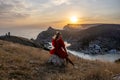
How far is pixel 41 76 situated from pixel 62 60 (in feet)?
13.9

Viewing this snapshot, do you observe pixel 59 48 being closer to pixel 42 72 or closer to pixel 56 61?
pixel 56 61

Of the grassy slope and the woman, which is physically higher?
the woman

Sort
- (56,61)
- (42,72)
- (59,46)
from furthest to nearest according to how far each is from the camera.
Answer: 1. (59,46)
2. (56,61)
3. (42,72)

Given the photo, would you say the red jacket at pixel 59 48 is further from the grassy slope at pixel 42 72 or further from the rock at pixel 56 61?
the grassy slope at pixel 42 72

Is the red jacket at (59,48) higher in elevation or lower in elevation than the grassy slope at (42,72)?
higher

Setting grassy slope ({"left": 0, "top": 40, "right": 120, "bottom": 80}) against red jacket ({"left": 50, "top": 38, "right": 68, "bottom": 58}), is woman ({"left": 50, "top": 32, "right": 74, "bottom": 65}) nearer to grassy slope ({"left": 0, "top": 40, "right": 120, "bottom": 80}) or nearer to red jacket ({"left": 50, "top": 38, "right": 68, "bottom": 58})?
red jacket ({"left": 50, "top": 38, "right": 68, "bottom": 58})

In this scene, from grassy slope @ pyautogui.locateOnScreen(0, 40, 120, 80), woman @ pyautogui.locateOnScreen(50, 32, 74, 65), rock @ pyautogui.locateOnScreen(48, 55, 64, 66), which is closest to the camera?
grassy slope @ pyautogui.locateOnScreen(0, 40, 120, 80)

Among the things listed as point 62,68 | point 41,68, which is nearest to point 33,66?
point 41,68

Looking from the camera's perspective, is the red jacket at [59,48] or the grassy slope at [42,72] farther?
the red jacket at [59,48]

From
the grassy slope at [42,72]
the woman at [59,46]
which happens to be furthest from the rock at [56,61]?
the grassy slope at [42,72]

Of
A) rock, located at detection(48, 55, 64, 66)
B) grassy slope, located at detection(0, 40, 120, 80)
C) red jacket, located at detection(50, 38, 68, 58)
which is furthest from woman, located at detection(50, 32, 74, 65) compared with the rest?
grassy slope, located at detection(0, 40, 120, 80)

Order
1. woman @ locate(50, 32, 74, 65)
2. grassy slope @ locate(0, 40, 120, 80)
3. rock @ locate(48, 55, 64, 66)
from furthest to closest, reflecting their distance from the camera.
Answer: woman @ locate(50, 32, 74, 65) → rock @ locate(48, 55, 64, 66) → grassy slope @ locate(0, 40, 120, 80)

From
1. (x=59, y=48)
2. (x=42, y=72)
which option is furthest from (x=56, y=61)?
(x=42, y=72)

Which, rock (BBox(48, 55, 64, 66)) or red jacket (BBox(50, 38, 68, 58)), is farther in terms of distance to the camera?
red jacket (BBox(50, 38, 68, 58))
